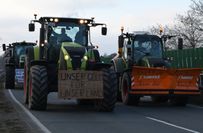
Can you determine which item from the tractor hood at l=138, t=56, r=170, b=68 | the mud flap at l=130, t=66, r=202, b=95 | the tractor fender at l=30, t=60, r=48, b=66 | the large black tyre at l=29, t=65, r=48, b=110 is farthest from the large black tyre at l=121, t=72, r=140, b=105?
the large black tyre at l=29, t=65, r=48, b=110

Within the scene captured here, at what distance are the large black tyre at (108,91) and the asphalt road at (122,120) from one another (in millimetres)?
326

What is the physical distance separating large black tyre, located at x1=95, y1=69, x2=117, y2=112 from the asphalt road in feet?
1.07

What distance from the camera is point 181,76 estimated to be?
20672 mm

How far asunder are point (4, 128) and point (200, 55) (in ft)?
50.9

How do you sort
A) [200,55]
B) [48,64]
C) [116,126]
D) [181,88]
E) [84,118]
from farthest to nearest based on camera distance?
[200,55]
[181,88]
[48,64]
[84,118]
[116,126]

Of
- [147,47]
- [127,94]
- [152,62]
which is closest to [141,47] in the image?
[147,47]

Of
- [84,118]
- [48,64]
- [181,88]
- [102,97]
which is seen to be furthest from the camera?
[181,88]

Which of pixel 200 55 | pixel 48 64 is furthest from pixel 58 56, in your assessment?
pixel 200 55

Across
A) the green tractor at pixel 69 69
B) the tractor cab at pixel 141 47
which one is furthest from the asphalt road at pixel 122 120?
the tractor cab at pixel 141 47

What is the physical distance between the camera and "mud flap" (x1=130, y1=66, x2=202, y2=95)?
2050cm

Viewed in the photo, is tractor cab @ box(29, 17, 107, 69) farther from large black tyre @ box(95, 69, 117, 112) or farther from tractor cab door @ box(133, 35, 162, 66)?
tractor cab door @ box(133, 35, 162, 66)

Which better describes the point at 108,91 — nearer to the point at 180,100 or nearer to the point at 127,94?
the point at 127,94

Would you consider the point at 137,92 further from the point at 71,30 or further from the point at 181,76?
the point at 71,30

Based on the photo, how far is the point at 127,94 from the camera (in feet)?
69.9
